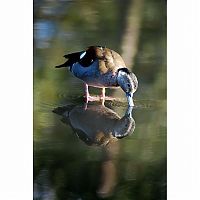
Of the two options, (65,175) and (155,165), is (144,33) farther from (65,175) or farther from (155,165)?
(65,175)

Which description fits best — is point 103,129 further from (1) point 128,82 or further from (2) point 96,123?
(1) point 128,82

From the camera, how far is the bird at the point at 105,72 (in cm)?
147

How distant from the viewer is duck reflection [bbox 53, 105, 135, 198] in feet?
4.79

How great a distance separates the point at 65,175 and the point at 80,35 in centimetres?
53

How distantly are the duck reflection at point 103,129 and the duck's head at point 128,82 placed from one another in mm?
80

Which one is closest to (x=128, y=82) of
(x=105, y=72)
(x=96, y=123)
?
(x=105, y=72)

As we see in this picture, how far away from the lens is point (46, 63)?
1.45 metres

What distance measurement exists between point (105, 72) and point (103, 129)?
0.71 feet

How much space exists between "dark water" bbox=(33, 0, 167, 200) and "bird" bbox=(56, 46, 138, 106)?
2 centimetres
